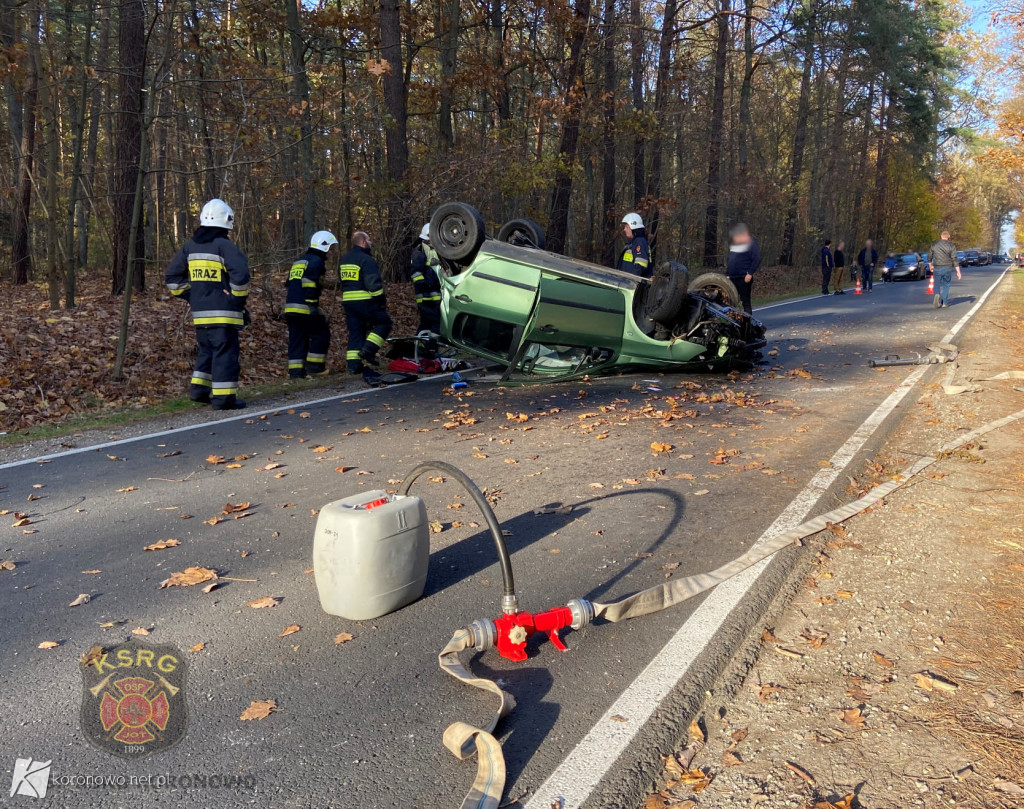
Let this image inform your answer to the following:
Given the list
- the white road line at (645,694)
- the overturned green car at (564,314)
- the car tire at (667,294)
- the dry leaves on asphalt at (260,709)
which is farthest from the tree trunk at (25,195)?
the white road line at (645,694)

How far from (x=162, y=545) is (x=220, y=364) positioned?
4.27 metres

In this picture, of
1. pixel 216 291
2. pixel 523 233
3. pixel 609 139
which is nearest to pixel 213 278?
pixel 216 291

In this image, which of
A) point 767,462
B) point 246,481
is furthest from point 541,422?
point 246,481

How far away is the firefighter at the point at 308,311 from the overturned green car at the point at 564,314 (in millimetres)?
1886

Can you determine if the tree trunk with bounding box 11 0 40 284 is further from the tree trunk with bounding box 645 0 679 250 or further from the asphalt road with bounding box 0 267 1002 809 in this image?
the tree trunk with bounding box 645 0 679 250

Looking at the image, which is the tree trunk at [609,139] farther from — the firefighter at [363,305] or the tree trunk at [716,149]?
the firefighter at [363,305]

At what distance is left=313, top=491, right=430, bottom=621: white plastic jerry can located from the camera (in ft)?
10.5

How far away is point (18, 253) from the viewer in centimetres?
1828

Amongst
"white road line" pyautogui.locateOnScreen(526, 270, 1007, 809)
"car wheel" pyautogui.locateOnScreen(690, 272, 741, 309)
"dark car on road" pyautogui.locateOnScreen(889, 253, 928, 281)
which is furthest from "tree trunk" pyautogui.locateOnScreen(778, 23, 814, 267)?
"white road line" pyautogui.locateOnScreen(526, 270, 1007, 809)

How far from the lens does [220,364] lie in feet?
26.9

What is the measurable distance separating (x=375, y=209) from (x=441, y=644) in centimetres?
1235

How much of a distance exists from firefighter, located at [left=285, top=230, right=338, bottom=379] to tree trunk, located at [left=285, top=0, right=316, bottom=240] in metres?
3.25

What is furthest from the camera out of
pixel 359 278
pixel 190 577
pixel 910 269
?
pixel 910 269

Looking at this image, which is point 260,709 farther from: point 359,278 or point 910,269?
point 910,269
